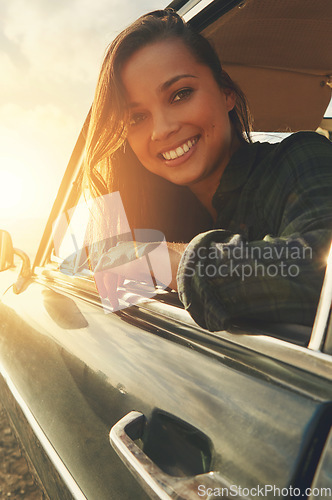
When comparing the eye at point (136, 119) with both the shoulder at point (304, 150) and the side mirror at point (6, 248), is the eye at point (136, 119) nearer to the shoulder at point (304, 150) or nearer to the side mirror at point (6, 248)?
the shoulder at point (304, 150)

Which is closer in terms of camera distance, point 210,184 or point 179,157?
point 179,157

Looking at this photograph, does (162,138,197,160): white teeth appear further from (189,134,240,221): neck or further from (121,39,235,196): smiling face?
(189,134,240,221): neck

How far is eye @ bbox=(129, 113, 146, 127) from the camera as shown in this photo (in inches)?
63.6

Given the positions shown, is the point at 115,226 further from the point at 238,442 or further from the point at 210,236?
the point at 238,442

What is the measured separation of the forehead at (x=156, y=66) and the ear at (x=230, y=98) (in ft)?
0.78

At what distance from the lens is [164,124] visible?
1.51 m

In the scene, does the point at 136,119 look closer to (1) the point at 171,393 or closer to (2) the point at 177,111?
(2) the point at 177,111

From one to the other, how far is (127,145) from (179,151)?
51 cm

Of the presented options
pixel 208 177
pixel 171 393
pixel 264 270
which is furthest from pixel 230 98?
pixel 171 393

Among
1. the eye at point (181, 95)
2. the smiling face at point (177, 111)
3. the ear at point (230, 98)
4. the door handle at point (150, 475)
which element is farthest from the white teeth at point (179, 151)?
the door handle at point (150, 475)

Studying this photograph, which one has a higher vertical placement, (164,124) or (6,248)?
(164,124)

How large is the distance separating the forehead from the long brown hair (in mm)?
32

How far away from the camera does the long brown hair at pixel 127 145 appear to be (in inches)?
61.9

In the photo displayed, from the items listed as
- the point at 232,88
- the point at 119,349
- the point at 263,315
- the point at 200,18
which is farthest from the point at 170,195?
the point at 263,315
